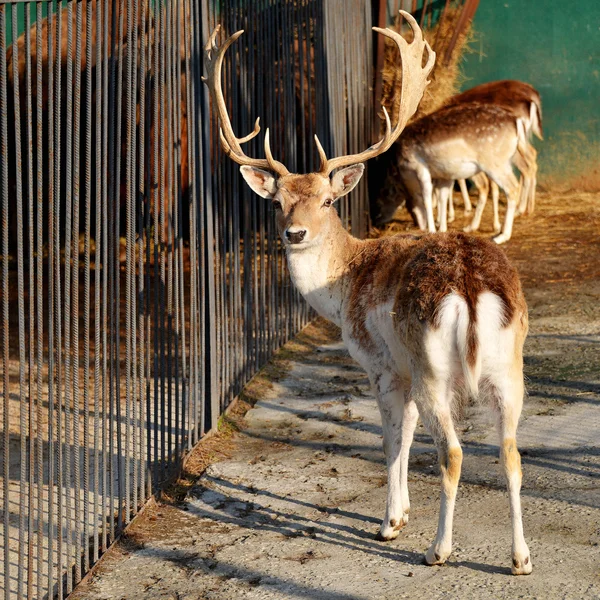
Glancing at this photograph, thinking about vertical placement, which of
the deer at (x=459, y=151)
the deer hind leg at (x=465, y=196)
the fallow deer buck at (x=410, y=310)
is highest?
the deer at (x=459, y=151)

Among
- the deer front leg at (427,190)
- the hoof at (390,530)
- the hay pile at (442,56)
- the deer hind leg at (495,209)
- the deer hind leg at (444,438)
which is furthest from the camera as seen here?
the hay pile at (442,56)

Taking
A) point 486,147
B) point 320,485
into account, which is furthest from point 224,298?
point 486,147

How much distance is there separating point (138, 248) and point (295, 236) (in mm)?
1697

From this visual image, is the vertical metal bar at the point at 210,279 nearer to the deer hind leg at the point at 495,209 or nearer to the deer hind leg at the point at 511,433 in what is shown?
the deer hind leg at the point at 511,433

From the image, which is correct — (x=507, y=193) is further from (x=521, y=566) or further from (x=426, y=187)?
(x=521, y=566)

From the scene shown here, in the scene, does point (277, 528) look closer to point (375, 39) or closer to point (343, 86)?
point (343, 86)

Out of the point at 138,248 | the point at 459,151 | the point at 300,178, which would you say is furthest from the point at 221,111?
the point at 459,151

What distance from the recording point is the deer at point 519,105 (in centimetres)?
1155

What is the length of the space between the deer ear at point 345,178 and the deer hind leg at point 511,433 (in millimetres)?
1861

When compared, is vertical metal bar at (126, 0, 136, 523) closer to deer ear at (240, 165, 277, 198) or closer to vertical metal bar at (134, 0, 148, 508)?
vertical metal bar at (134, 0, 148, 508)

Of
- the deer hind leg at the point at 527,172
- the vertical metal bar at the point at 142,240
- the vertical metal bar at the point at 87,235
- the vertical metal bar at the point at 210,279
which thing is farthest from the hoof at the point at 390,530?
the deer hind leg at the point at 527,172

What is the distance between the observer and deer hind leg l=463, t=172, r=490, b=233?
38.8 feet

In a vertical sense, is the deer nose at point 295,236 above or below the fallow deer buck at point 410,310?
above

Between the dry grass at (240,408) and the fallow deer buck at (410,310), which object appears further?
the dry grass at (240,408)
